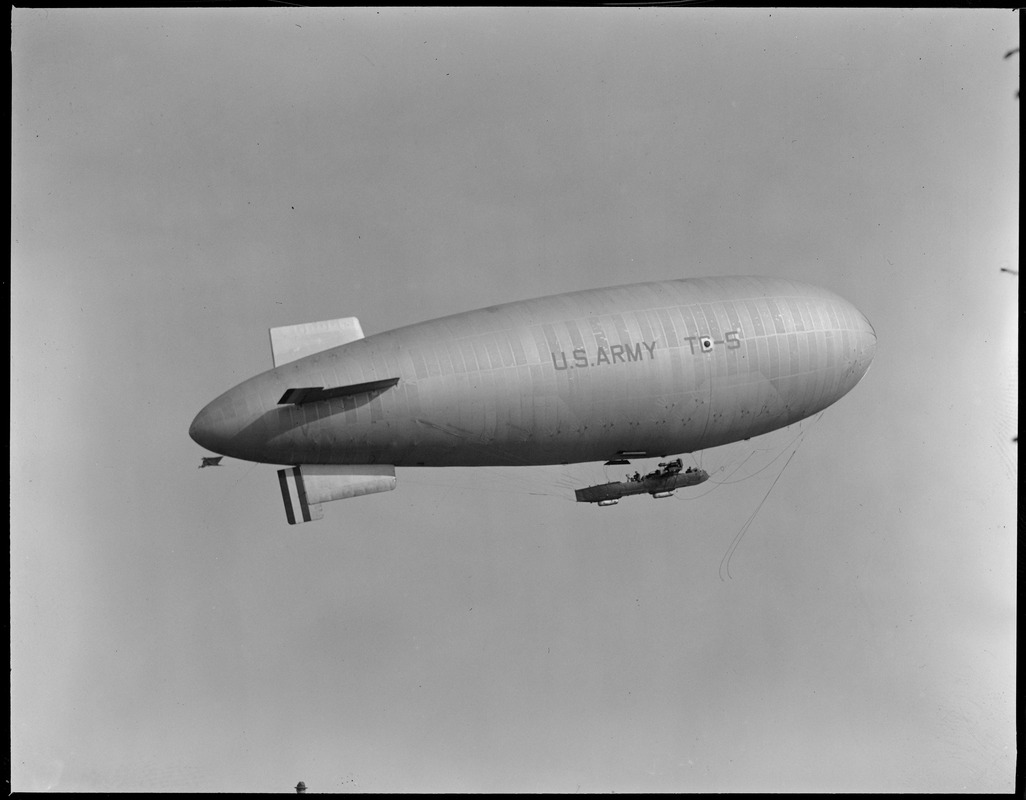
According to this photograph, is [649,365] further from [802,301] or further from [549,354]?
[802,301]

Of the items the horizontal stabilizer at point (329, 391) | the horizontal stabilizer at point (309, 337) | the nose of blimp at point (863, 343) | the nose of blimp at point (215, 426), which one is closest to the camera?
the horizontal stabilizer at point (329, 391)

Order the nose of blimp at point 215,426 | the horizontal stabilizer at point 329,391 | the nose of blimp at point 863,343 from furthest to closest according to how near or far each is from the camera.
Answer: the nose of blimp at point 863,343
the nose of blimp at point 215,426
the horizontal stabilizer at point 329,391

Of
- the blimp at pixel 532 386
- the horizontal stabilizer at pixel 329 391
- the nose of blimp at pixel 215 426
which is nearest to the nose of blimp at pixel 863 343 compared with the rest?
the blimp at pixel 532 386

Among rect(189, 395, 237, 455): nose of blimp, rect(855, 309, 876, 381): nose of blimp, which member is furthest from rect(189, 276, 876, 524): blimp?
rect(855, 309, 876, 381): nose of blimp

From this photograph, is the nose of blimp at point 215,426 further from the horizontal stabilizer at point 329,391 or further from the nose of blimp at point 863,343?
the nose of blimp at point 863,343

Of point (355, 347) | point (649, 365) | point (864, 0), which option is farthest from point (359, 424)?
point (864, 0)

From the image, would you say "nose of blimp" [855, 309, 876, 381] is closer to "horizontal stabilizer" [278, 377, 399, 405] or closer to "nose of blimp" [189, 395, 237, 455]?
"horizontal stabilizer" [278, 377, 399, 405]

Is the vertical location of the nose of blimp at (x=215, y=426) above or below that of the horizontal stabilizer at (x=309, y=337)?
below
